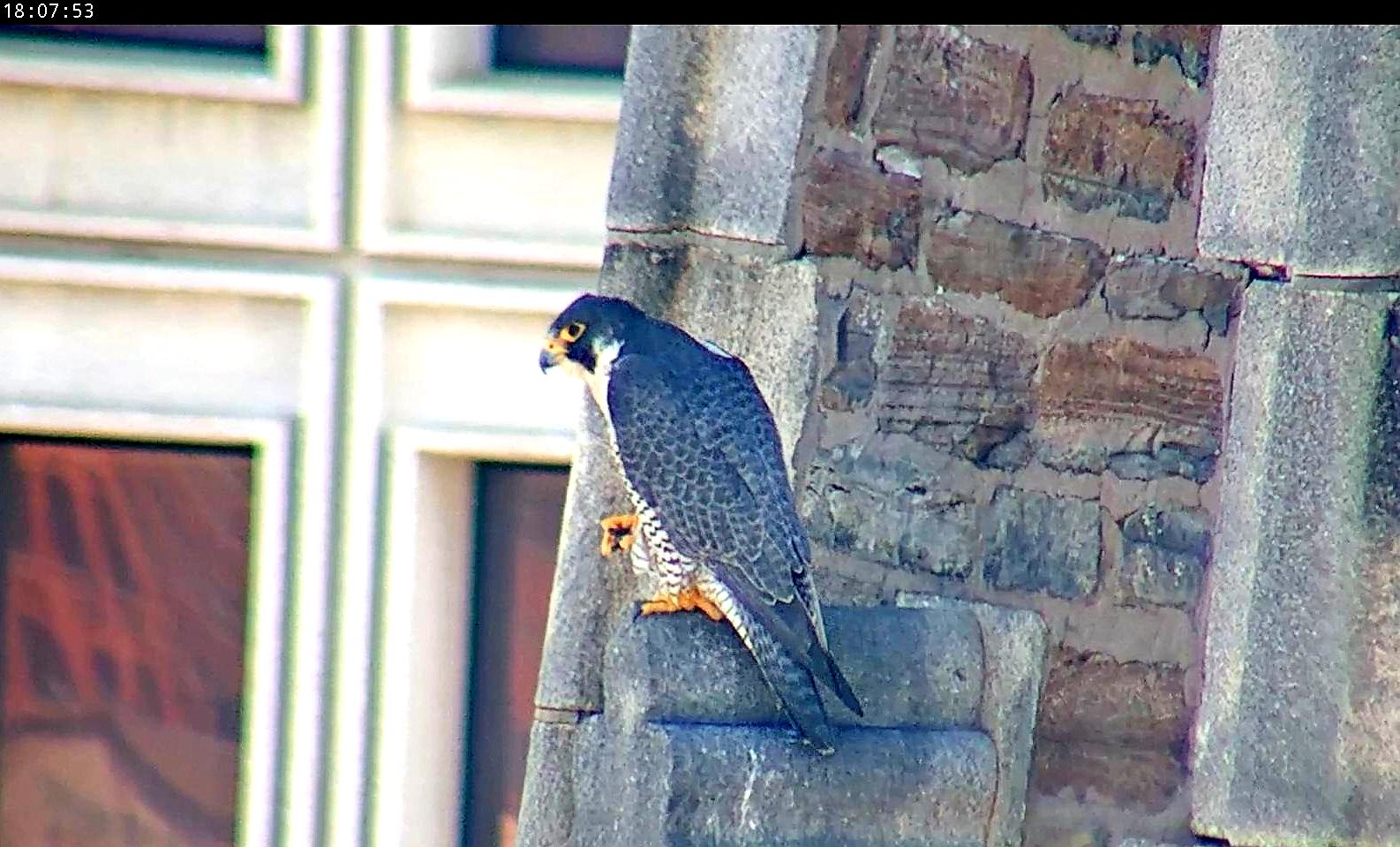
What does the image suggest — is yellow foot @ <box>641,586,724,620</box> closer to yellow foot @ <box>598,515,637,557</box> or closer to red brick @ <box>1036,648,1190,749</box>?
yellow foot @ <box>598,515,637,557</box>

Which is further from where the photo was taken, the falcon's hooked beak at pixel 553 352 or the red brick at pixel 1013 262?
the falcon's hooked beak at pixel 553 352

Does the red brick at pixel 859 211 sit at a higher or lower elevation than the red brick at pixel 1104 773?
higher

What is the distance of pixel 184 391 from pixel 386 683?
2.51 feet

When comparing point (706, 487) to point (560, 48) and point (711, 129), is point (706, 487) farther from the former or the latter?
point (560, 48)

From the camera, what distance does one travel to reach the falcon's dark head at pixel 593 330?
2.69 m

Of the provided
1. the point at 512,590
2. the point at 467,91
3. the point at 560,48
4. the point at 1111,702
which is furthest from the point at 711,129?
the point at 512,590

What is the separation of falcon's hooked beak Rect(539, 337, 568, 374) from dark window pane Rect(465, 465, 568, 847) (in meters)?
1.71

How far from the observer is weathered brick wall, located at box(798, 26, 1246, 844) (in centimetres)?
264

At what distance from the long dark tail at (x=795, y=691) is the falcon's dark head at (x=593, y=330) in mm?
525

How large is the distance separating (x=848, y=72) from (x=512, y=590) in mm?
2274

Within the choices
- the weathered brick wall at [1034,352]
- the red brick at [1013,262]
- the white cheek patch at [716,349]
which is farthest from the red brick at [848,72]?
the white cheek patch at [716,349]

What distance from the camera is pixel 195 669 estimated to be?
15.7ft

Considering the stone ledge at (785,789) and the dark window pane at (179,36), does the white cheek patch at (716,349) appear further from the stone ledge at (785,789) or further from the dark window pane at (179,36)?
the dark window pane at (179,36)
